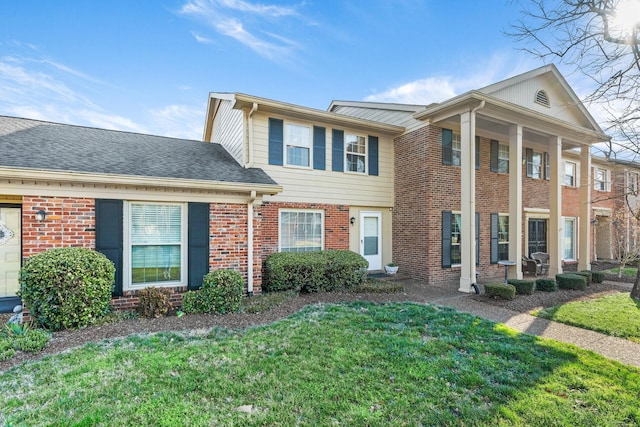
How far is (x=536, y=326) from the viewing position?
5715mm

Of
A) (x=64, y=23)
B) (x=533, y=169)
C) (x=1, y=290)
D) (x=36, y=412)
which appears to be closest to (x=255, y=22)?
(x=64, y=23)

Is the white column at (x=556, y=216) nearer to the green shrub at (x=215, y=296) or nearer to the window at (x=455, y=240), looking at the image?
the window at (x=455, y=240)

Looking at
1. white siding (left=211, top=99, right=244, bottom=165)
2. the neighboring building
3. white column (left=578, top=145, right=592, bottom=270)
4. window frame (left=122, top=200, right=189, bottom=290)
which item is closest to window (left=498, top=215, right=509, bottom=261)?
the neighboring building

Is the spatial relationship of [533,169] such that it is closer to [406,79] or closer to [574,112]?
[574,112]

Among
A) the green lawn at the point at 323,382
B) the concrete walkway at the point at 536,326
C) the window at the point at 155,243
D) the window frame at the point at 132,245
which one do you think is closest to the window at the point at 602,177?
the concrete walkway at the point at 536,326

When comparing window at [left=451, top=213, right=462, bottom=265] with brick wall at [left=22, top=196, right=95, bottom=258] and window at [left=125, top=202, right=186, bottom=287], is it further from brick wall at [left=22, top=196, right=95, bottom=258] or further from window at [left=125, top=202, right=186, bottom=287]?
brick wall at [left=22, top=196, right=95, bottom=258]

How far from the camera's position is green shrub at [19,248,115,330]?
476 centimetres

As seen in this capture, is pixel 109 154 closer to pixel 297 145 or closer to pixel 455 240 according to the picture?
pixel 297 145

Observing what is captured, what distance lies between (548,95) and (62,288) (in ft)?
48.5

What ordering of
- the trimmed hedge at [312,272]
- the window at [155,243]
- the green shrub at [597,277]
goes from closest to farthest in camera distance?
1. the window at [155,243]
2. the trimmed hedge at [312,272]
3. the green shrub at [597,277]

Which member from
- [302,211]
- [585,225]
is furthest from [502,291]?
[585,225]

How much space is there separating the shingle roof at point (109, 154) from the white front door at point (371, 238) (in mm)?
4092

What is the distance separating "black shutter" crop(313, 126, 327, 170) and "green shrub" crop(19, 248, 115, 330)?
247 inches

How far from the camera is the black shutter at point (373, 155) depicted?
34.3 feet
